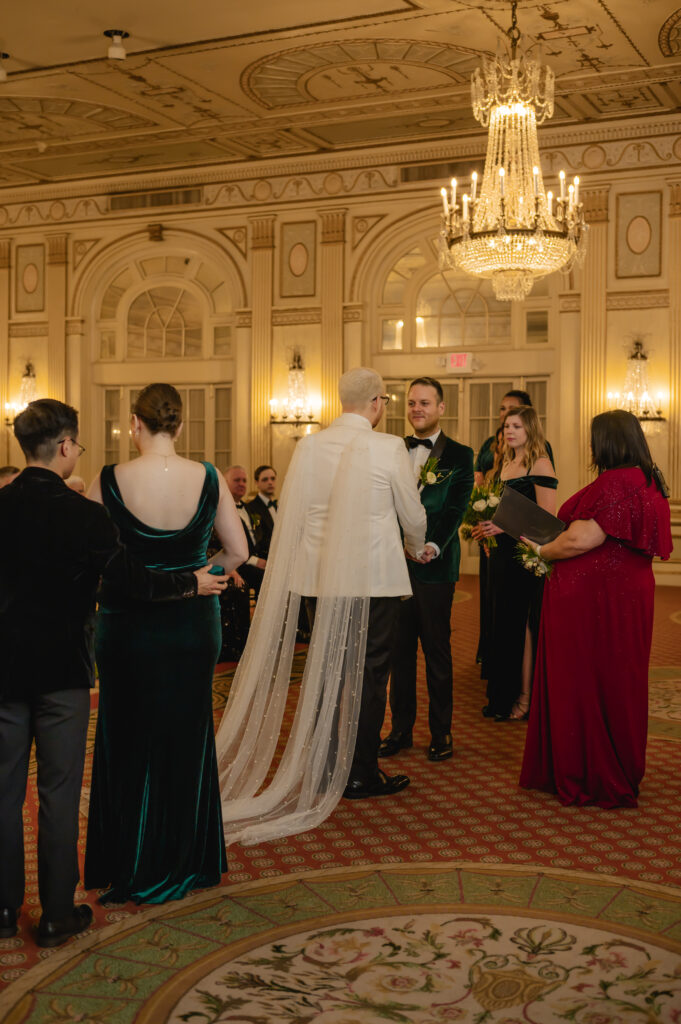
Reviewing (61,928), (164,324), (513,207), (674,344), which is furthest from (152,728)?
(164,324)

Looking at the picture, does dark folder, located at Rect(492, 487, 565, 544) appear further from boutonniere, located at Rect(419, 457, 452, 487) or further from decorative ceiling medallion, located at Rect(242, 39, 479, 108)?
decorative ceiling medallion, located at Rect(242, 39, 479, 108)

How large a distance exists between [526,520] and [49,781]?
2402 millimetres

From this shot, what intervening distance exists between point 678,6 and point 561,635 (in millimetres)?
6931

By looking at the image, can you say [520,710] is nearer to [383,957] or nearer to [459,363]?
[383,957]

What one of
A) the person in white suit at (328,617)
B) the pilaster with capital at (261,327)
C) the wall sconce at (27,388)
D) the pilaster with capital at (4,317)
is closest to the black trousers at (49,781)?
the person in white suit at (328,617)

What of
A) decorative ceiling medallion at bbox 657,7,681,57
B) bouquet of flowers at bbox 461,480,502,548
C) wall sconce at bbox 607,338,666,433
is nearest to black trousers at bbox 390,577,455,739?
bouquet of flowers at bbox 461,480,502,548

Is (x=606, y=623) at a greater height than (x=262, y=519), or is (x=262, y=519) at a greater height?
(x=262, y=519)

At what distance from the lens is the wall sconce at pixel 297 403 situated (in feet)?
43.6

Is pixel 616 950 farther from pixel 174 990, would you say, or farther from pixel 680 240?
pixel 680 240

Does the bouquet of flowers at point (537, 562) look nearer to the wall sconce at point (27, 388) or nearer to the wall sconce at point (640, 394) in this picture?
the wall sconce at point (640, 394)

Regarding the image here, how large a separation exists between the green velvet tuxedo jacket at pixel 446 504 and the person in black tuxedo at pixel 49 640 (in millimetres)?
2118

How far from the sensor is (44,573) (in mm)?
2875

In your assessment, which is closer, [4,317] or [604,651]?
[604,651]

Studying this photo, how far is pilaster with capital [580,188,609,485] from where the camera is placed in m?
11.9
